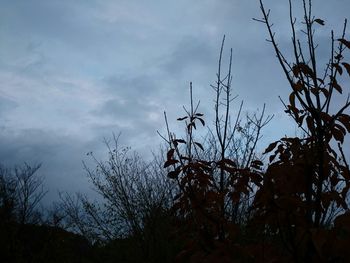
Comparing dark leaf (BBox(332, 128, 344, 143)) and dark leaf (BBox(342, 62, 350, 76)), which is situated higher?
dark leaf (BBox(342, 62, 350, 76))

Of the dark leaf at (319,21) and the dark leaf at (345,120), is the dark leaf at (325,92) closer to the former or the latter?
the dark leaf at (345,120)

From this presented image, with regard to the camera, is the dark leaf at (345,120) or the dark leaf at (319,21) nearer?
the dark leaf at (345,120)

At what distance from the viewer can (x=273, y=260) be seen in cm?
179

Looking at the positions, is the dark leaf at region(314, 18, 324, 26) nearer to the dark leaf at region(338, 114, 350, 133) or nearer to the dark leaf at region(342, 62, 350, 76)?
the dark leaf at region(342, 62, 350, 76)

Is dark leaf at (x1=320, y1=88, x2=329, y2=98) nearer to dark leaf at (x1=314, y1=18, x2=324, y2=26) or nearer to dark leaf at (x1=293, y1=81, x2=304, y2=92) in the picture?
dark leaf at (x1=293, y1=81, x2=304, y2=92)

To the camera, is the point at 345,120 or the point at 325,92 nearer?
the point at 345,120

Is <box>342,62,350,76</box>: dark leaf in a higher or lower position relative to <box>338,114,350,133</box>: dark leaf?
higher

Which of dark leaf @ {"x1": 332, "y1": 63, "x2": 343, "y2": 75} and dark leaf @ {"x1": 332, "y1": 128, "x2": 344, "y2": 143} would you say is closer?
dark leaf @ {"x1": 332, "y1": 128, "x2": 344, "y2": 143}

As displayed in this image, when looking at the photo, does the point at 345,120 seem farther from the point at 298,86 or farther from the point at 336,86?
the point at 298,86

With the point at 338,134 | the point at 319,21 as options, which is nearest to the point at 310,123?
the point at 338,134

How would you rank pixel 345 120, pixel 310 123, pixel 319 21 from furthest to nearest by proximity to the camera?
pixel 319 21, pixel 310 123, pixel 345 120

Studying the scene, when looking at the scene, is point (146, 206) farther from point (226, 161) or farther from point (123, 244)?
point (226, 161)

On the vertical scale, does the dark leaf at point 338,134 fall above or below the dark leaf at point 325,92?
below

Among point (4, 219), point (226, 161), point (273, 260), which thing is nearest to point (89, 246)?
point (4, 219)
